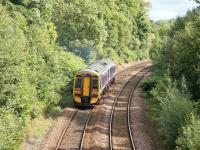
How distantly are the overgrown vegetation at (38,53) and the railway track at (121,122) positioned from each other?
173 inches

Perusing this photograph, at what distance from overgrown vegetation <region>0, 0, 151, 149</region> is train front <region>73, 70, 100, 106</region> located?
1274 millimetres

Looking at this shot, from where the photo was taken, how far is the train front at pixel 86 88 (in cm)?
3158

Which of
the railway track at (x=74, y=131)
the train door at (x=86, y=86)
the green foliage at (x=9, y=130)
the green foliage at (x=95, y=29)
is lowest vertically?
the railway track at (x=74, y=131)

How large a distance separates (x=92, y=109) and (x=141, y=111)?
146 inches

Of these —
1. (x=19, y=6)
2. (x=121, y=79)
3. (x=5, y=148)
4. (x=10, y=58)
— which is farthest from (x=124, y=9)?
(x=5, y=148)

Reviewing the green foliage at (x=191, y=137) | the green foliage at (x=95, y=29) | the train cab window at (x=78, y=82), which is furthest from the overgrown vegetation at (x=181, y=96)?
the green foliage at (x=95, y=29)

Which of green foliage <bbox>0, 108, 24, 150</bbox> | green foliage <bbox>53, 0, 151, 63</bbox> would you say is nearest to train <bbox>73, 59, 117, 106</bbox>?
green foliage <bbox>0, 108, 24, 150</bbox>

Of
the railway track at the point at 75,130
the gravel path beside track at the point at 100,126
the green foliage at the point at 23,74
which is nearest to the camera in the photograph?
the green foliage at the point at 23,74

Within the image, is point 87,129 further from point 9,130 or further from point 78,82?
point 9,130

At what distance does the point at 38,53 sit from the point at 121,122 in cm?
749

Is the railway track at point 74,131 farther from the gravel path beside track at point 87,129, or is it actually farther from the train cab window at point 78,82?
the train cab window at point 78,82

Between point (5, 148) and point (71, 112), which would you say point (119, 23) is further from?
point (5, 148)

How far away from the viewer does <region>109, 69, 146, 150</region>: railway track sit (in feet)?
74.7

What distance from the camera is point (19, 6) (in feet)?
109
